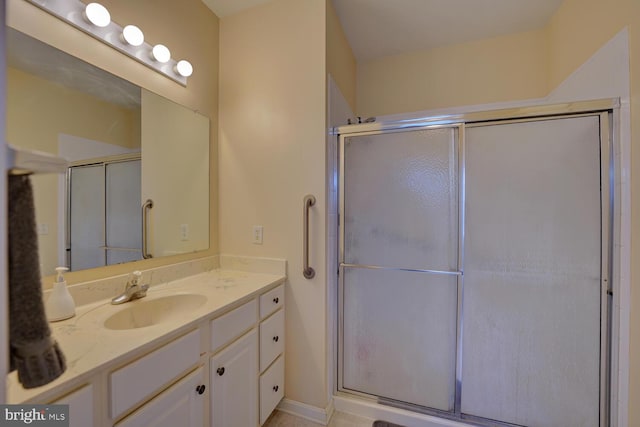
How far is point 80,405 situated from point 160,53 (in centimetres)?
153

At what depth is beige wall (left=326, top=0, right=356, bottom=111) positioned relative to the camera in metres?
1.59

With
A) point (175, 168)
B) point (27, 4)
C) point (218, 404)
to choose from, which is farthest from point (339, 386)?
point (27, 4)

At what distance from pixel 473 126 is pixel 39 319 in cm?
176

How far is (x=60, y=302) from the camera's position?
3.03 ft

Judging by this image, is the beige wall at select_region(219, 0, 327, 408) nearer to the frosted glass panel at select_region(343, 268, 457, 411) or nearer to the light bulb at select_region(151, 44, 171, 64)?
the frosted glass panel at select_region(343, 268, 457, 411)

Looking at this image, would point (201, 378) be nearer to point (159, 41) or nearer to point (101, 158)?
point (101, 158)

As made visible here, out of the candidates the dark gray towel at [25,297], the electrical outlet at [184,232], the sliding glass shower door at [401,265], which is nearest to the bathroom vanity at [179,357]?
the electrical outlet at [184,232]

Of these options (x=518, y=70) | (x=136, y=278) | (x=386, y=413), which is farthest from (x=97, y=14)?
(x=518, y=70)

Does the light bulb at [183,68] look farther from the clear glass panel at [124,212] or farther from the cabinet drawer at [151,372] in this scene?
the cabinet drawer at [151,372]

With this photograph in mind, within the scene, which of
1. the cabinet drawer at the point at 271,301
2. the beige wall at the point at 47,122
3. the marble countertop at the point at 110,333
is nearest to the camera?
the marble countertop at the point at 110,333

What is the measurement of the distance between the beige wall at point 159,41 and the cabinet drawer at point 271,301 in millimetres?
574

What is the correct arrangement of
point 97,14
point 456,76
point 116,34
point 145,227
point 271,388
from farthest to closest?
1. point 456,76
2. point 271,388
3. point 145,227
4. point 116,34
5. point 97,14

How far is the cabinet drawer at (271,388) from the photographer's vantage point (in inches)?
52.8

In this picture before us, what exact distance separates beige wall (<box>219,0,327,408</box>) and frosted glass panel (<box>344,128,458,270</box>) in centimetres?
25
